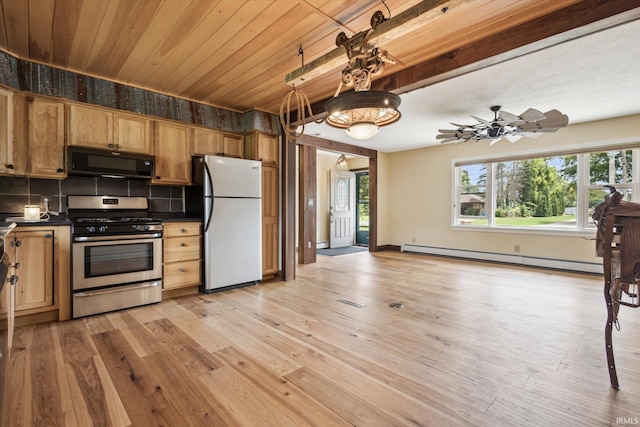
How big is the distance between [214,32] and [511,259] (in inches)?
224

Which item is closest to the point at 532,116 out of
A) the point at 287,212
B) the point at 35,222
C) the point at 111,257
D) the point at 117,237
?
the point at 287,212

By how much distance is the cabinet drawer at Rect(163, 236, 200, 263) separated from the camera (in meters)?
3.33

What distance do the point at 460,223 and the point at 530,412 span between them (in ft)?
16.7

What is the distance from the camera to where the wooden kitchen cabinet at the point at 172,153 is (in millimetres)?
3455

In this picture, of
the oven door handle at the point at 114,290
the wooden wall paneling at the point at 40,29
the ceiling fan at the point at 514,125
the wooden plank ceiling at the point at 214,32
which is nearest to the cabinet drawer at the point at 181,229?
the oven door handle at the point at 114,290

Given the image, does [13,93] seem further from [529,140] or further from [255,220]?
[529,140]

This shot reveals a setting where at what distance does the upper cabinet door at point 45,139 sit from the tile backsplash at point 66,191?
0.85 feet

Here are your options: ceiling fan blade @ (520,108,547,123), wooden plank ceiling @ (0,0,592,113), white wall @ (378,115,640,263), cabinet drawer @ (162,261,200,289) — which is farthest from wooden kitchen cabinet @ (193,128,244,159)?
white wall @ (378,115,640,263)

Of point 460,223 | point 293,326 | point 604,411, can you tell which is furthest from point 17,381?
point 460,223

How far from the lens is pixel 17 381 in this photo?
5.70 feet

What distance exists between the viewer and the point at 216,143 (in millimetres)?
3947

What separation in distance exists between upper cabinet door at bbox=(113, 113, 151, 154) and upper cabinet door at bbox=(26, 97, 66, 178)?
0.45 meters

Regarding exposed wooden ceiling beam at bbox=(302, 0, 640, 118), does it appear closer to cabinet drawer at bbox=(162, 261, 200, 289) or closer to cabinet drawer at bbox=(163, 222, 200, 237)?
cabinet drawer at bbox=(163, 222, 200, 237)

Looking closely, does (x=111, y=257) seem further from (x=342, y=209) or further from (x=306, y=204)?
(x=342, y=209)
